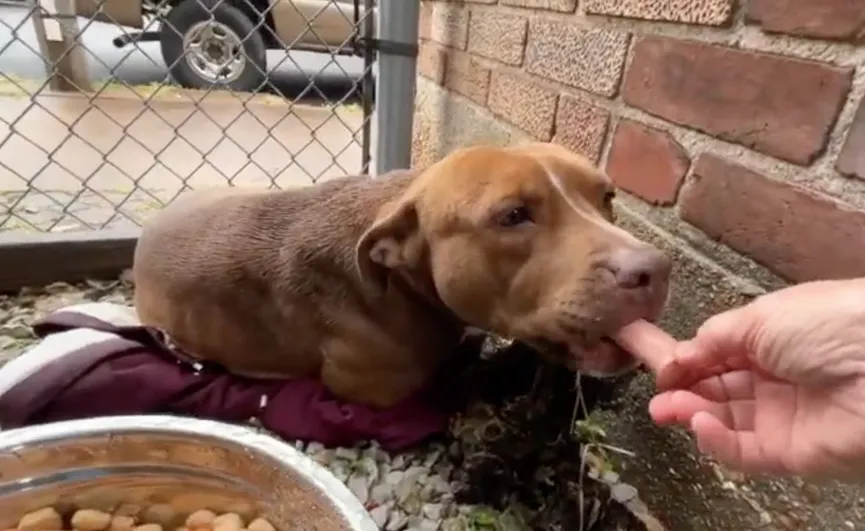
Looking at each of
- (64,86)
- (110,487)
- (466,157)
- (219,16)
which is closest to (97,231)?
(110,487)

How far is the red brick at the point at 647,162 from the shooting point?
120 cm

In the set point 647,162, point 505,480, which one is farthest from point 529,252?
point 505,480

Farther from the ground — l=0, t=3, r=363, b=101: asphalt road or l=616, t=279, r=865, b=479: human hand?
l=616, t=279, r=865, b=479: human hand

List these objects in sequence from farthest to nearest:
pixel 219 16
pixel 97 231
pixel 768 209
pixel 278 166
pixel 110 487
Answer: pixel 219 16
pixel 278 166
pixel 97 231
pixel 110 487
pixel 768 209

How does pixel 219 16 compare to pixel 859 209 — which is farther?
pixel 219 16

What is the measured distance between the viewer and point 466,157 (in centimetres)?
124

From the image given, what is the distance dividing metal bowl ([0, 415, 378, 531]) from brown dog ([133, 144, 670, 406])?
369 mm

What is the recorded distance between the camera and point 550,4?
1.61 meters

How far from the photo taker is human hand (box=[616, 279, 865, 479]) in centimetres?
63

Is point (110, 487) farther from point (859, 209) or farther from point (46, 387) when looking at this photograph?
point (859, 209)

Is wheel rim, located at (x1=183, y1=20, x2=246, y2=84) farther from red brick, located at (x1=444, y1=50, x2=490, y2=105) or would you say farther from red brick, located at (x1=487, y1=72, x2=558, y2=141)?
red brick, located at (x1=487, y1=72, x2=558, y2=141)

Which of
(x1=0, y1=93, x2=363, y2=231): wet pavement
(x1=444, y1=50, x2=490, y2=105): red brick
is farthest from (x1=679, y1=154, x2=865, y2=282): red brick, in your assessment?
(x1=0, y1=93, x2=363, y2=231): wet pavement

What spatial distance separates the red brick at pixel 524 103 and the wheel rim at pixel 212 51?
2.71 metres

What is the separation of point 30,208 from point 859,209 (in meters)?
2.46
